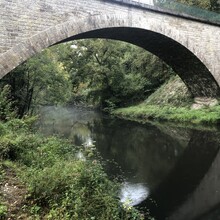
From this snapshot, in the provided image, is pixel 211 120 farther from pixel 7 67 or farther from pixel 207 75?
pixel 7 67

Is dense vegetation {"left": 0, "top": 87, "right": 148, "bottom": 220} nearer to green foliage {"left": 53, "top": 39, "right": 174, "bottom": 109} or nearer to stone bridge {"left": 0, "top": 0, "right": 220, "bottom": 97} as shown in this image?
stone bridge {"left": 0, "top": 0, "right": 220, "bottom": 97}

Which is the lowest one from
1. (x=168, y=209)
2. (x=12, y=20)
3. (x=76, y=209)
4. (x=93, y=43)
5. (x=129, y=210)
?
(x=93, y=43)

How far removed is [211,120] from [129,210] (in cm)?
1185

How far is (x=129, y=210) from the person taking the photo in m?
4.85

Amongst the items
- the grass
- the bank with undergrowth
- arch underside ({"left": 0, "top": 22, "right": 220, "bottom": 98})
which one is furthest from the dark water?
arch underside ({"left": 0, "top": 22, "right": 220, "bottom": 98})

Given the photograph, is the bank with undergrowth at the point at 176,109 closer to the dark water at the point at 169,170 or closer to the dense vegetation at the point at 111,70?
the dark water at the point at 169,170

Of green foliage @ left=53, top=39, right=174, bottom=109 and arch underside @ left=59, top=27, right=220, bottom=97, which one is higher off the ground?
arch underside @ left=59, top=27, right=220, bottom=97

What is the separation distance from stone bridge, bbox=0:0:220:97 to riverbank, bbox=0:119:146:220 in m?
4.03

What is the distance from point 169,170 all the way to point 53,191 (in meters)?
4.59

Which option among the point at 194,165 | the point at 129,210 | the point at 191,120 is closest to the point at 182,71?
the point at 191,120

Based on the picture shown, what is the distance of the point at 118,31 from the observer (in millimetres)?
13695

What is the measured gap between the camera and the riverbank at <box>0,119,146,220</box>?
14.3ft

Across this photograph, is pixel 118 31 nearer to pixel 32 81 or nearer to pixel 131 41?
pixel 131 41

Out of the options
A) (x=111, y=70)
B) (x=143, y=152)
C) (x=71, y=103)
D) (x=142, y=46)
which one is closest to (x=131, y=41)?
(x=142, y=46)
